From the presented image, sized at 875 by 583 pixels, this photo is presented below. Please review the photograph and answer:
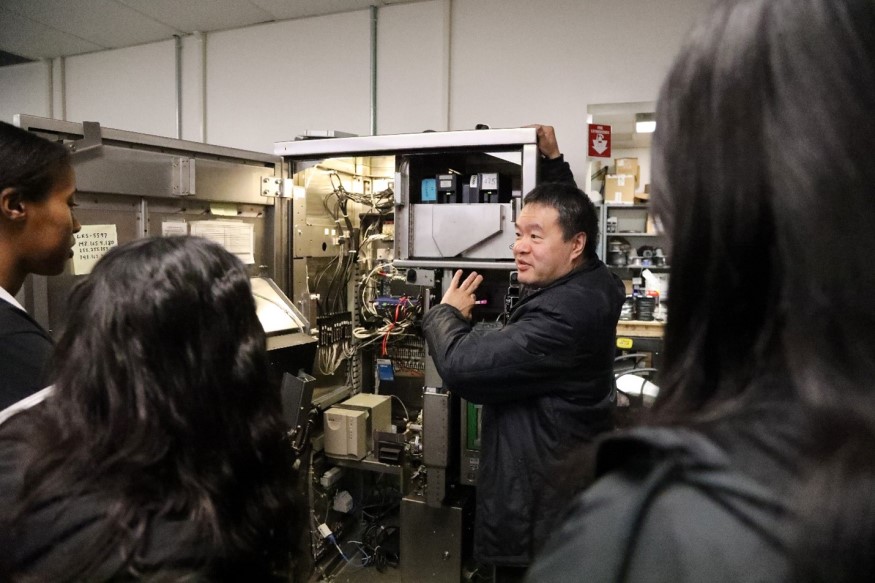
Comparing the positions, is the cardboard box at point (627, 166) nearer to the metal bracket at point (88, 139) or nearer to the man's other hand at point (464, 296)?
the man's other hand at point (464, 296)

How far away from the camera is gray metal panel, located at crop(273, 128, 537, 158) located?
6.30ft

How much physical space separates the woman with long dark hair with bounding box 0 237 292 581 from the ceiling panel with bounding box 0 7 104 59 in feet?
12.9

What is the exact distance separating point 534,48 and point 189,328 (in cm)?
287

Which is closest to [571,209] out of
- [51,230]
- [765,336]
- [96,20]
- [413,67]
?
[765,336]

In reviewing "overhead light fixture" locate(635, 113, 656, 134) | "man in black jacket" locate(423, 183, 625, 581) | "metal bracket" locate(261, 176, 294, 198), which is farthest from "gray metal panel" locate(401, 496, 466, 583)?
"overhead light fixture" locate(635, 113, 656, 134)

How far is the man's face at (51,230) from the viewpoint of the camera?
3.76 feet

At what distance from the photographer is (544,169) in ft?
6.49

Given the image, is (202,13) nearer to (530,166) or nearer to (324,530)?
(530,166)

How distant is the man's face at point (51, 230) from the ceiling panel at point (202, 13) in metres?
2.51

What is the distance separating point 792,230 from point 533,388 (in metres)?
1.17

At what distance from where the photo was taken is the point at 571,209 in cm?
160

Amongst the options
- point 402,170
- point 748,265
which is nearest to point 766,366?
point 748,265

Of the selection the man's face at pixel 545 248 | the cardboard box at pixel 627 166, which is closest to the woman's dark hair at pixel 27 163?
the man's face at pixel 545 248

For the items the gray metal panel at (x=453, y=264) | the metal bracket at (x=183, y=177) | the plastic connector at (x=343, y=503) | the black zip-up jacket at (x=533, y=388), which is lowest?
the plastic connector at (x=343, y=503)
